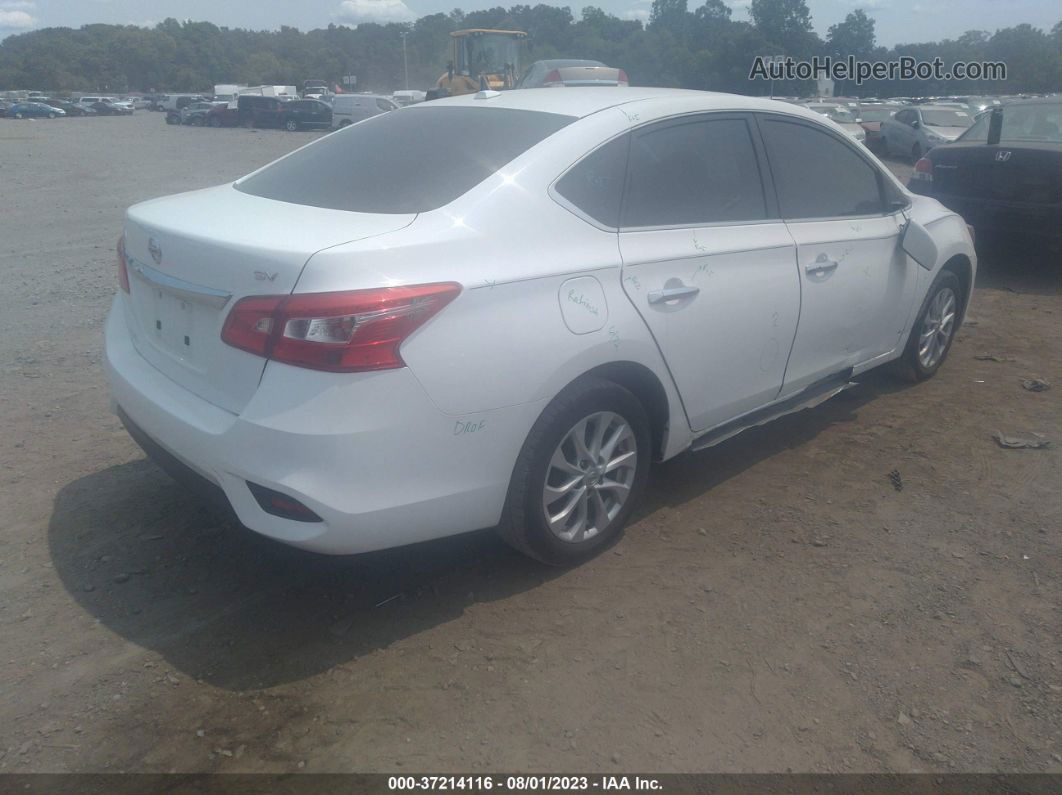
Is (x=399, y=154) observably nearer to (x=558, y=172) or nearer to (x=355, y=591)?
(x=558, y=172)

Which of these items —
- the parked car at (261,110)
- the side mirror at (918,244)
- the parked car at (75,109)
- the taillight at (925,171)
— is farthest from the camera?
the parked car at (75,109)

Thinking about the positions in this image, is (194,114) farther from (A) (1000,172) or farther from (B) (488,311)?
(B) (488,311)

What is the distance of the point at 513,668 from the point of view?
294 centimetres

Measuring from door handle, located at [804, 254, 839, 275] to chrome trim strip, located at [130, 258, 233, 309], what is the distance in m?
2.59

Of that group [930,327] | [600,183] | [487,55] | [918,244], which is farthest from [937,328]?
[487,55]

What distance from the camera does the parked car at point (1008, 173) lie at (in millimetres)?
7914

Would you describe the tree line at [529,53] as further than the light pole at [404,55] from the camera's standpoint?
No

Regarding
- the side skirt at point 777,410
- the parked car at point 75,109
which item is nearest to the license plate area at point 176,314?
the side skirt at point 777,410

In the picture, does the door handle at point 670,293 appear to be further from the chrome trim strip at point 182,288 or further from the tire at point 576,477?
the chrome trim strip at point 182,288

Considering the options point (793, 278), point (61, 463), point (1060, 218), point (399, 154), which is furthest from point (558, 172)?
point (1060, 218)

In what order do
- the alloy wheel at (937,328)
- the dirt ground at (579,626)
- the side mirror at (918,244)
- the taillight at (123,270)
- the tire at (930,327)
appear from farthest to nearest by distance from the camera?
the alloy wheel at (937,328) → the tire at (930,327) → the side mirror at (918,244) → the taillight at (123,270) → the dirt ground at (579,626)

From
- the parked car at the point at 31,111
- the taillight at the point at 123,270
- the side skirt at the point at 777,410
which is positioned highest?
the parked car at the point at 31,111

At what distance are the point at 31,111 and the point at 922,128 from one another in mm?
54458

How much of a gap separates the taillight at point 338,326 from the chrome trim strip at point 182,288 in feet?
0.56
